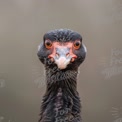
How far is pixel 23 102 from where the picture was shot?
337cm

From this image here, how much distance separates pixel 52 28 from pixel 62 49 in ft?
3.81

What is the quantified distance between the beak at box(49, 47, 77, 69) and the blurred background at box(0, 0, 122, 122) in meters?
1.11

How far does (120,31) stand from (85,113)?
72 centimetres

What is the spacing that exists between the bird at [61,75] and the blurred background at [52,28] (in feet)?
3.23

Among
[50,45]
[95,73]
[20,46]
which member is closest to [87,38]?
[95,73]

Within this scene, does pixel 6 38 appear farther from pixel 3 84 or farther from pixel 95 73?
pixel 95 73

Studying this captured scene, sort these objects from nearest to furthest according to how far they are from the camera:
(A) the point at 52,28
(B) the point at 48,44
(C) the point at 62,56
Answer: (C) the point at 62,56 → (B) the point at 48,44 → (A) the point at 52,28

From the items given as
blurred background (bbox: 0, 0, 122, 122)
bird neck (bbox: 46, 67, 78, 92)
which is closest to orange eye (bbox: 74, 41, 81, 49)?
bird neck (bbox: 46, 67, 78, 92)

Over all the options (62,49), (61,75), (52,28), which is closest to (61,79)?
(61,75)

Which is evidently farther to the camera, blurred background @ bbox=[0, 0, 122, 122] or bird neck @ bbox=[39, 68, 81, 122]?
blurred background @ bbox=[0, 0, 122, 122]

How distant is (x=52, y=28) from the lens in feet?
10.7

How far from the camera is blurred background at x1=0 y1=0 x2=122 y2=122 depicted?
10.8 ft

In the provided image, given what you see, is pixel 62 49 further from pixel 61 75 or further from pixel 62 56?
pixel 61 75

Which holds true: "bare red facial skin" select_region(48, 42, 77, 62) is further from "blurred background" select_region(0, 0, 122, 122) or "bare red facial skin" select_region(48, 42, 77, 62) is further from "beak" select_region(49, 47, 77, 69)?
"blurred background" select_region(0, 0, 122, 122)
